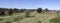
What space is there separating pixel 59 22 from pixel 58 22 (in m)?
0.17

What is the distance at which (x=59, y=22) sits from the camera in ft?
78.4

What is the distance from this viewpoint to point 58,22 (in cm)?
2391
